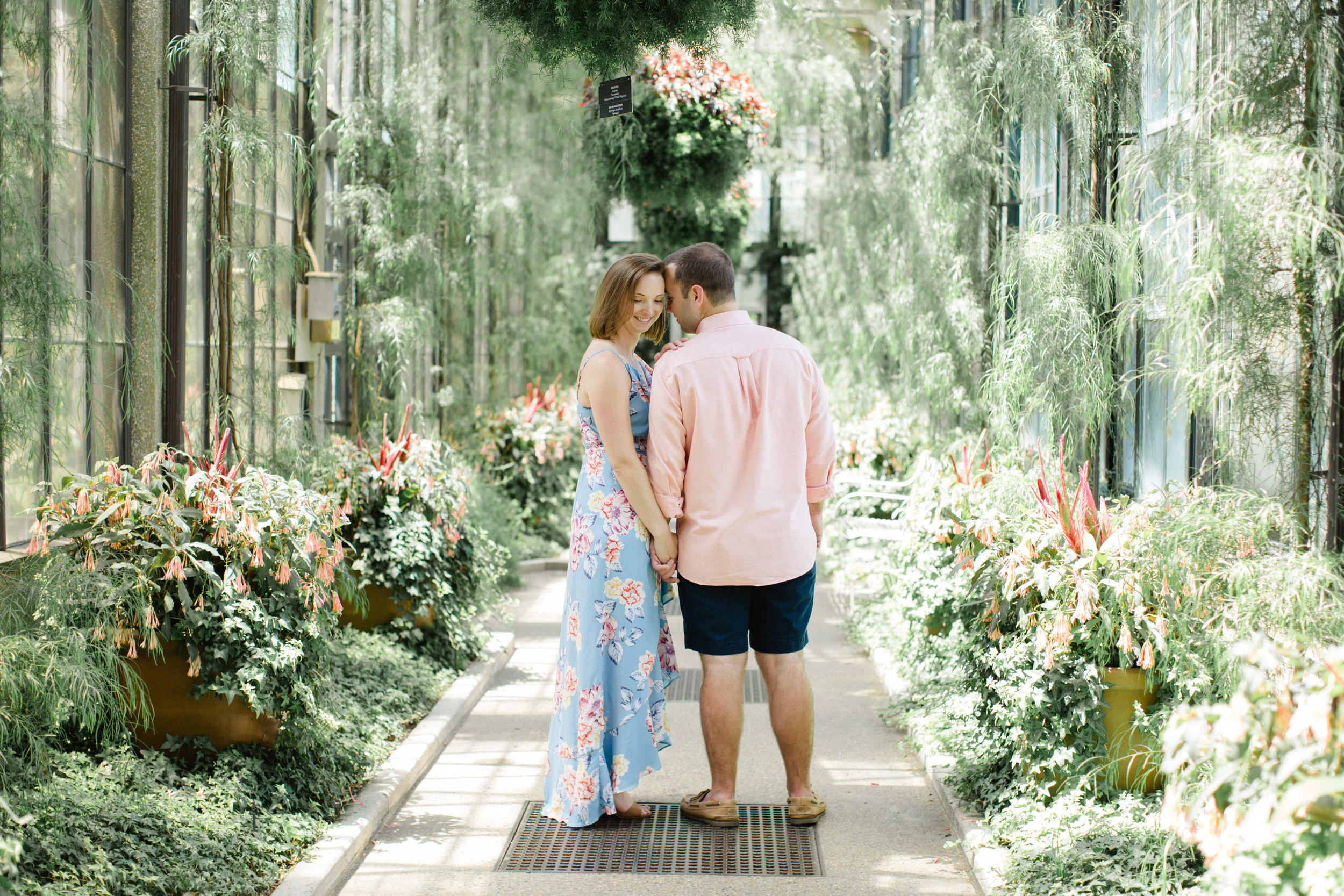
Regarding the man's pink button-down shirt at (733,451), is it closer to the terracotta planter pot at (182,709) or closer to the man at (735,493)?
the man at (735,493)

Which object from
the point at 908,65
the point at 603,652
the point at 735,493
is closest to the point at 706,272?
the point at 735,493

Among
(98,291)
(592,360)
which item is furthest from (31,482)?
(592,360)

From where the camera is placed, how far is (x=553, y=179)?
30.7 ft

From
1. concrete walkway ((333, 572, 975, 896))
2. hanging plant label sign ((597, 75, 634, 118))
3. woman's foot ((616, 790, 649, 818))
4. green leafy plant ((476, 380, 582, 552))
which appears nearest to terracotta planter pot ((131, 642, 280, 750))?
concrete walkway ((333, 572, 975, 896))

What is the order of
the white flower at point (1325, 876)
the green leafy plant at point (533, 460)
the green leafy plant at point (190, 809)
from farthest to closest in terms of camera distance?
the green leafy plant at point (533, 460)
the green leafy plant at point (190, 809)
the white flower at point (1325, 876)

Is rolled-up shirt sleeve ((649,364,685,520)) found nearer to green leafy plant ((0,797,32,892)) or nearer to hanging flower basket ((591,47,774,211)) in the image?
green leafy plant ((0,797,32,892))

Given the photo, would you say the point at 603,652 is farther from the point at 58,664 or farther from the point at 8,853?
the point at 8,853

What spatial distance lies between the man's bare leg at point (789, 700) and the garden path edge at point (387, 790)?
1061 mm

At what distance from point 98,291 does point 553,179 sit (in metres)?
5.75

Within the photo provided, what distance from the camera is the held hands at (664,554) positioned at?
124 inches

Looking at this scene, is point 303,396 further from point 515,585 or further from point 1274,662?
point 1274,662

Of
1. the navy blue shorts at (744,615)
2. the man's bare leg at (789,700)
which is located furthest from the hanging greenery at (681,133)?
the man's bare leg at (789,700)

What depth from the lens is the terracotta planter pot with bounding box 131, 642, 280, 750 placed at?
3072mm

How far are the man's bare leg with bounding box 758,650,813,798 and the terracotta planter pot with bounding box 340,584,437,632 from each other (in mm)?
1995
